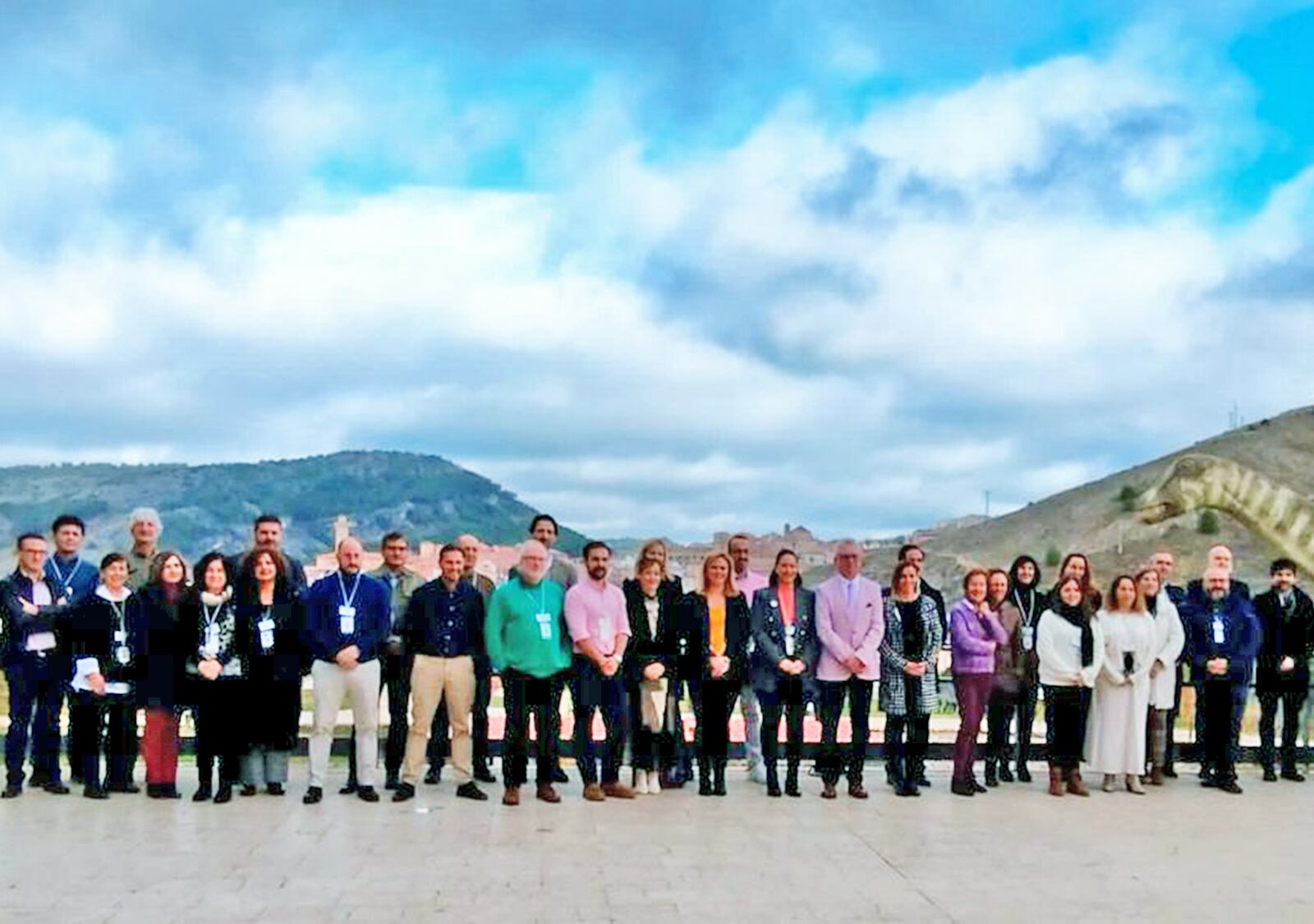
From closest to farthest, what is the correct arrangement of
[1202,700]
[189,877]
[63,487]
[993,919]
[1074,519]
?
[993,919]
[189,877]
[1202,700]
[1074,519]
[63,487]

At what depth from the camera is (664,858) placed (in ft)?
29.4

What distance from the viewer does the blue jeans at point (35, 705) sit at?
11.6 meters

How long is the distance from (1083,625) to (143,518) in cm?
700

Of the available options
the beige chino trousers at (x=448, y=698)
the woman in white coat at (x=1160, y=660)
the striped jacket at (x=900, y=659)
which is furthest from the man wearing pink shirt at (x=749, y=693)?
the woman in white coat at (x=1160, y=660)

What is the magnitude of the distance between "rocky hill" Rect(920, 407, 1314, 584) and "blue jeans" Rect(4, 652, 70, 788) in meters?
27.7

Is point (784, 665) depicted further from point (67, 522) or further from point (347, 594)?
point (67, 522)

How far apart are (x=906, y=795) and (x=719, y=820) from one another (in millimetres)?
1949

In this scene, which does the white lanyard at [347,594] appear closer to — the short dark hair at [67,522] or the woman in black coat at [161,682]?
the woman in black coat at [161,682]

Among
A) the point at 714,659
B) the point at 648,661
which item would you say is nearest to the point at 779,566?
the point at 714,659

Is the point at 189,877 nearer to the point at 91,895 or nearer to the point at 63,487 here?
the point at 91,895

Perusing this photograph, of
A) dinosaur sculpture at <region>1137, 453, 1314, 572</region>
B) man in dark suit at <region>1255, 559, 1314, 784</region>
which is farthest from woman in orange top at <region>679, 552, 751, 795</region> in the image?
dinosaur sculpture at <region>1137, 453, 1314, 572</region>

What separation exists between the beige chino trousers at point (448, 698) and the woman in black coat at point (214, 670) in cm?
118

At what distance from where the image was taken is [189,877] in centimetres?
829

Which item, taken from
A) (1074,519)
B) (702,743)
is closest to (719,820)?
(702,743)
